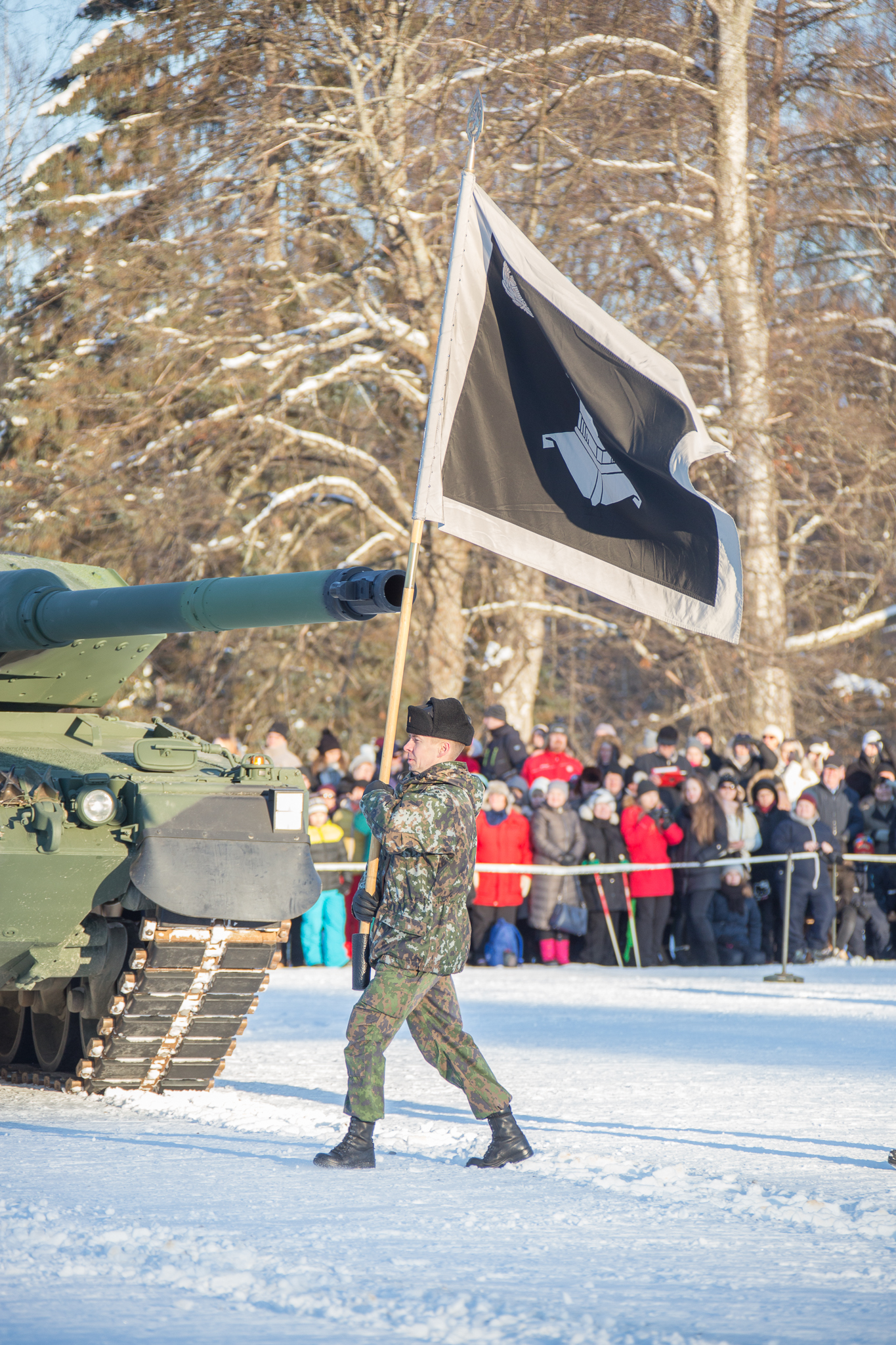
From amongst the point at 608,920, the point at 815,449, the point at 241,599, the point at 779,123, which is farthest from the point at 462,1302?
the point at 779,123

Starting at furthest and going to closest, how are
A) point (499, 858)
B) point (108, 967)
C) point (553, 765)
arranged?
point (553, 765) → point (499, 858) → point (108, 967)

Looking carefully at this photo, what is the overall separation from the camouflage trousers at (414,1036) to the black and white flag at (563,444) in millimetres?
2004

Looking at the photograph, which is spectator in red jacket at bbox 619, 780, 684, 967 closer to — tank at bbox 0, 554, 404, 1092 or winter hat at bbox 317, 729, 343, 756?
winter hat at bbox 317, 729, 343, 756

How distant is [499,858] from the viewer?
14.6 metres

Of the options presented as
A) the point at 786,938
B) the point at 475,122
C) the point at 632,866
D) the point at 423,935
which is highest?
the point at 475,122

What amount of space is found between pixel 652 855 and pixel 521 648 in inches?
283

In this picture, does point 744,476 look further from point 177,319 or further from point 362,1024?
point 362,1024

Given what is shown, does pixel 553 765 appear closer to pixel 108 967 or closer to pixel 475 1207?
pixel 108 967

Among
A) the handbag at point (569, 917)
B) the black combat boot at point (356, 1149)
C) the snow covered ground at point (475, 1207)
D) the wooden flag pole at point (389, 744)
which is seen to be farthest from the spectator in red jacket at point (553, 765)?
the black combat boot at point (356, 1149)

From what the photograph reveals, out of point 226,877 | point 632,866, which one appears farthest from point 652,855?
point 226,877

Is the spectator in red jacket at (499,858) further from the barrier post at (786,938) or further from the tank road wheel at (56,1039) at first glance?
the tank road wheel at (56,1039)

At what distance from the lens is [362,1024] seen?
612cm

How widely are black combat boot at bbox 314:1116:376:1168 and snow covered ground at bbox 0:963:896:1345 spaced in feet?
0.15

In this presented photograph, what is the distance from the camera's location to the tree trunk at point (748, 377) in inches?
829
